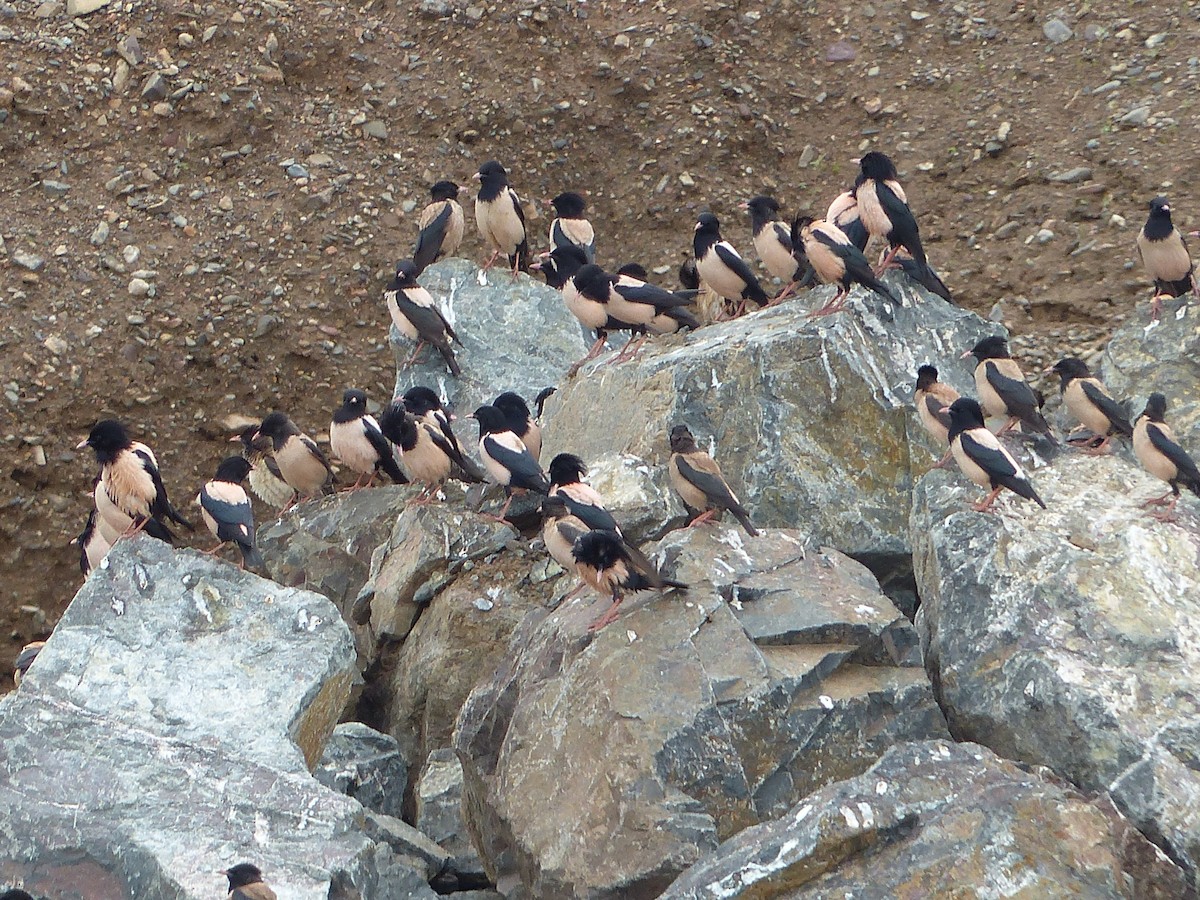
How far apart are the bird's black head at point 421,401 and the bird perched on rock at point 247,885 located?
5795mm

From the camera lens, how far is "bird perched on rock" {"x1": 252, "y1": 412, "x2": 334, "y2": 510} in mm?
13039

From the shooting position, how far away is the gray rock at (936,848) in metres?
6.09

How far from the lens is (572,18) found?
1880 cm

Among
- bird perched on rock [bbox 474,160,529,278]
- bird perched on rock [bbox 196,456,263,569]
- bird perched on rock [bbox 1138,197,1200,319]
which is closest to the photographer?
bird perched on rock [bbox 196,456,263,569]

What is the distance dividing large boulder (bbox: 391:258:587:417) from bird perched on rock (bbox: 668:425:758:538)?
410 centimetres

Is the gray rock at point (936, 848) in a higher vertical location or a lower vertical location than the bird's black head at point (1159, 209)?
lower

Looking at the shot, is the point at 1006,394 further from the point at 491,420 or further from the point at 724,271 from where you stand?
the point at 491,420

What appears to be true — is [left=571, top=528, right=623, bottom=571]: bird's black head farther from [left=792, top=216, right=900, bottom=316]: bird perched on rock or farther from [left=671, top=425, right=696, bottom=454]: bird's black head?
[left=792, top=216, right=900, bottom=316]: bird perched on rock

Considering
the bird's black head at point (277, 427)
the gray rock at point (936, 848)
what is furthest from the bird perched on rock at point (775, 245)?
the gray rock at point (936, 848)

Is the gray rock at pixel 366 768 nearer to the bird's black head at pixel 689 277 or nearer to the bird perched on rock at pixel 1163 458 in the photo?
the bird perched on rock at pixel 1163 458

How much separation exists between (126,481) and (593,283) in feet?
13.2

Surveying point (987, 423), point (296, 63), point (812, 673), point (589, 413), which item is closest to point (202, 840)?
point (812, 673)

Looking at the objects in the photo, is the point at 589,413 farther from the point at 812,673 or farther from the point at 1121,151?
the point at 1121,151

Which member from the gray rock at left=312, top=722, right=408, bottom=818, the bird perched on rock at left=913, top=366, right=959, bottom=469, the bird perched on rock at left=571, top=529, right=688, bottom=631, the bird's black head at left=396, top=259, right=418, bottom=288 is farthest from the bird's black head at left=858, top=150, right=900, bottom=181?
the gray rock at left=312, top=722, right=408, bottom=818
